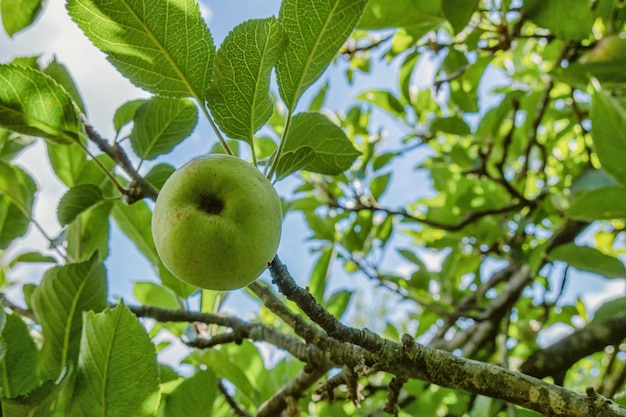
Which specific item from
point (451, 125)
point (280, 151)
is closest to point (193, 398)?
point (280, 151)

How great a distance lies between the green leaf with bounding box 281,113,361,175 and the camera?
1.05 metres

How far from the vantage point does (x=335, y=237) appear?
223 cm

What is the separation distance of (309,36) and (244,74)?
0.40ft

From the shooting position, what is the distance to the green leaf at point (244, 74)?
81 cm

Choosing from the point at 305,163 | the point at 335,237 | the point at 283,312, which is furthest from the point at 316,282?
the point at 305,163

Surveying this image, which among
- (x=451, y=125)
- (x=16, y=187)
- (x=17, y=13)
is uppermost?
(x=17, y=13)

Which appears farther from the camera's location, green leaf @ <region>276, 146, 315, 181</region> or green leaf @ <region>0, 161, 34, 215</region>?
green leaf @ <region>0, 161, 34, 215</region>

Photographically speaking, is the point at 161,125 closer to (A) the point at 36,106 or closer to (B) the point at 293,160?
(A) the point at 36,106

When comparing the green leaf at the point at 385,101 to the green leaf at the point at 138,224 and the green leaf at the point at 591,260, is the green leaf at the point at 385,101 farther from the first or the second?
the green leaf at the point at 138,224

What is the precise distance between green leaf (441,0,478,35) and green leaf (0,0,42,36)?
1.05 metres

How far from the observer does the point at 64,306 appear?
45.3 inches

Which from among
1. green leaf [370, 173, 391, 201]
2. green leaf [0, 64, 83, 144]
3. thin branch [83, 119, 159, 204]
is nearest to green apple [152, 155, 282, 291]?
thin branch [83, 119, 159, 204]

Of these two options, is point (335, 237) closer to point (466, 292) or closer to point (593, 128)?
point (466, 292)

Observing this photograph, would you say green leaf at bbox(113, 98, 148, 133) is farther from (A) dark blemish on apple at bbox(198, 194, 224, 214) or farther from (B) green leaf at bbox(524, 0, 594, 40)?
(B) green leaf at bbox(524, 0, 594, 40)
